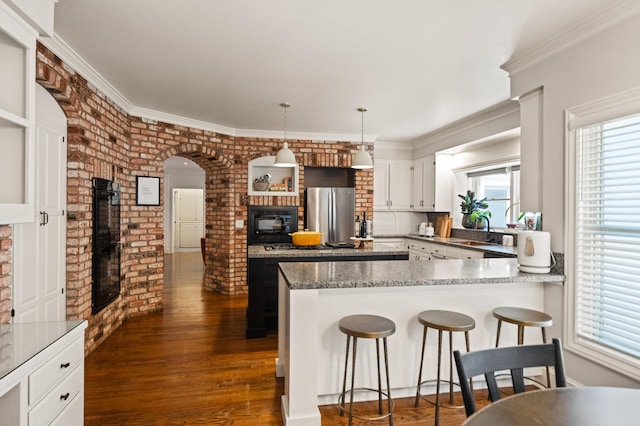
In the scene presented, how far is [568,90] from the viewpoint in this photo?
2.50 metres

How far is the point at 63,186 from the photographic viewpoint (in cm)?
300

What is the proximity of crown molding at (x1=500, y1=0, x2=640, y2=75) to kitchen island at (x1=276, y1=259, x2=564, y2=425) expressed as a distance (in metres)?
1.61

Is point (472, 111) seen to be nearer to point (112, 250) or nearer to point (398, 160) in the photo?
point (398, 160)

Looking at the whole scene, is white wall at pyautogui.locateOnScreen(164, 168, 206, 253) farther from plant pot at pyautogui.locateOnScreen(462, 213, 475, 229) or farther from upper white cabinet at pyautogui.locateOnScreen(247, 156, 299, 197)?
plant pot at pyautogui.locateOnScreen(462, 213, 475, 229)

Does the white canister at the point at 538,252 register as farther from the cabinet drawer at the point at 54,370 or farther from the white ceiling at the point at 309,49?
the cabinet drawer at the point at 54,370

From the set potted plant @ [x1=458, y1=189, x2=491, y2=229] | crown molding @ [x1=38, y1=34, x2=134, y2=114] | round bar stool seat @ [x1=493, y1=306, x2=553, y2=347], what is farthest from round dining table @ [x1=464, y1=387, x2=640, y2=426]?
potted plant @ [x1=458, y1=189, x2=491, y2=229]

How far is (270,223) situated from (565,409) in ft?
16.1

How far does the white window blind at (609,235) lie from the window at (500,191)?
2.52 metres

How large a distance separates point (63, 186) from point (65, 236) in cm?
42

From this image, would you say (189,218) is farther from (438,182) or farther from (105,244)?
(438,182)

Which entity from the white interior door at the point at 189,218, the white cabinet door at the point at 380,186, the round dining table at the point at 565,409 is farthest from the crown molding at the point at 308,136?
the white interior door at the point at 189,218

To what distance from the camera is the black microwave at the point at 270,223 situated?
18.5 ft

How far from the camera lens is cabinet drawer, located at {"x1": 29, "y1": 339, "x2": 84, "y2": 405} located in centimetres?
140

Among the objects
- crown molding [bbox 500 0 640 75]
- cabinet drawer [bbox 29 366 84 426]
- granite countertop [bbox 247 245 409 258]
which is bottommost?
cabinet drawer [bbox 29 366 84 426]
